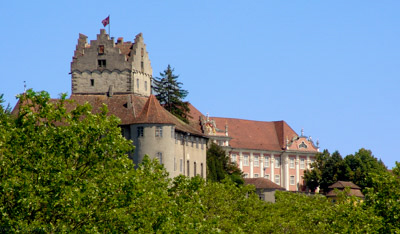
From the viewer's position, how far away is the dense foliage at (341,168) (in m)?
151

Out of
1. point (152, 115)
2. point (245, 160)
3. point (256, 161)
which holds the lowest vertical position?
point (256, 161)

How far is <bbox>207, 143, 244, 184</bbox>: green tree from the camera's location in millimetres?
121256

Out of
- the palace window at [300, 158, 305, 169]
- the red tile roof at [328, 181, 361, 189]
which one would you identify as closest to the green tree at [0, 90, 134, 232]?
the red tile roof at [328, 181, 361, 189]

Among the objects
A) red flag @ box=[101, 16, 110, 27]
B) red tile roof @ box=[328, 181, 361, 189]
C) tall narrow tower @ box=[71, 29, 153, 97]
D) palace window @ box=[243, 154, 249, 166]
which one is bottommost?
red tile roof @ box=[328, 181, 361, 189]

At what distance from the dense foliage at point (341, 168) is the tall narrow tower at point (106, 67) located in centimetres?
4888

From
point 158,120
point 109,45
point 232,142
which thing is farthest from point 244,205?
point 232,142

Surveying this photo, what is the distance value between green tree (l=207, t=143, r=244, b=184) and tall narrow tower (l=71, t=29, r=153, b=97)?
1417 centimetres

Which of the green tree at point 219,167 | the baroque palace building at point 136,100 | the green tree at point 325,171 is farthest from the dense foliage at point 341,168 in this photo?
the green tree at point 219,167

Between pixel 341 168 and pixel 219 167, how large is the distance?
122 feet

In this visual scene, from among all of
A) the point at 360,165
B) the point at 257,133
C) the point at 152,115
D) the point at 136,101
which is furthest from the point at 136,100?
the point at 257,133

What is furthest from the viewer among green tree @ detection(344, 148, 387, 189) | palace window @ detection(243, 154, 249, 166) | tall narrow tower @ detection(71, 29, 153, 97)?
palace window @ detection(243, 154, 249, 166)

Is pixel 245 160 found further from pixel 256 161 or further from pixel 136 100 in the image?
pixel 136 100

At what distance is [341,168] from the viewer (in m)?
154

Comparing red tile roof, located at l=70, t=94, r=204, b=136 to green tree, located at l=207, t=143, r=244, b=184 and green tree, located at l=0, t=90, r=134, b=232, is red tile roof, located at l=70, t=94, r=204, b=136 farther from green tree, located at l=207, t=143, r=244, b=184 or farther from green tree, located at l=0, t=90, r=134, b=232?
green tree, located at l=0, t=90, r=134, b=232
